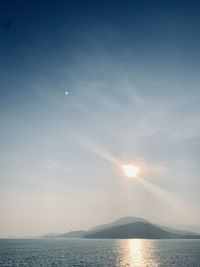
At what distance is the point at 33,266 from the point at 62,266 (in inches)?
436

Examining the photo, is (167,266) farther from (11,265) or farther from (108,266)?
(11,265)

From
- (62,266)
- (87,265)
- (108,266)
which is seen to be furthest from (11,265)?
(108,266)

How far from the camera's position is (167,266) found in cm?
13125

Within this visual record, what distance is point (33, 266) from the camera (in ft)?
403

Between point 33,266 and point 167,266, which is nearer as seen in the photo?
point 33,266

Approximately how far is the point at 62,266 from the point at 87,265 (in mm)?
10898

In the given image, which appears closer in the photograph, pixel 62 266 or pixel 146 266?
pixel 62 266

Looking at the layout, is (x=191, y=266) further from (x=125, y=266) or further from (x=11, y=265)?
(x=11, y=265)

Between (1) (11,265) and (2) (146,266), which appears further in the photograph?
(2) (146,266)

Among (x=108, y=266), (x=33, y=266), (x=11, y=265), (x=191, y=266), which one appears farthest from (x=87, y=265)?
(x=191, y=266)

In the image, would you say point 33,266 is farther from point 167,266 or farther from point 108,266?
point 167,266

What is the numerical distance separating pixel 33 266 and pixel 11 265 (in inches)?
361

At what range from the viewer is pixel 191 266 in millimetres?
130375

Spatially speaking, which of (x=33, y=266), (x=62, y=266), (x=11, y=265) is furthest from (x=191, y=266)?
(x=11, y=265)
